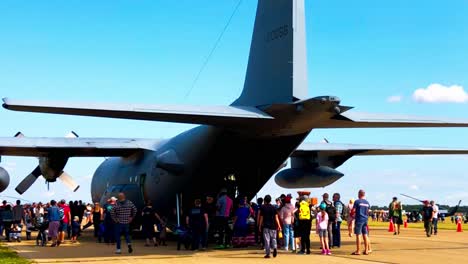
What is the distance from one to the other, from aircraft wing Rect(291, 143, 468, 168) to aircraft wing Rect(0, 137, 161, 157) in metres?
5.30

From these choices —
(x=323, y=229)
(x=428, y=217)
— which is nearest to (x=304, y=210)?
(x=323, y=229)

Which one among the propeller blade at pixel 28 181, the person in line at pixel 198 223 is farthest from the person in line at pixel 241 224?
the propeller blade at pixel 28 181

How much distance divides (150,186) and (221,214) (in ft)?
13.9

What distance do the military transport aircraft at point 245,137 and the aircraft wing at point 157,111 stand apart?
0.06 feet

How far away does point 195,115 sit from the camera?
36.9ft

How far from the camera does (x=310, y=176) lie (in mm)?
19953

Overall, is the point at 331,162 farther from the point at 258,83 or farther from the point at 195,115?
the point at 195,115

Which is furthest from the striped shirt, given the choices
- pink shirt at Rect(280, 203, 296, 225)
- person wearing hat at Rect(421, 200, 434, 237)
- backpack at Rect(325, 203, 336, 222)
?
person wearing hat at Rect(421, 200, 434, 237)

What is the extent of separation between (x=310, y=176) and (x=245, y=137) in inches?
264

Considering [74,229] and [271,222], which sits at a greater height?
[271,222]

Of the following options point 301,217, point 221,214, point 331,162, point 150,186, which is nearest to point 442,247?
point 301,217

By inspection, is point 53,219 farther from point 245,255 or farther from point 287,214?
point 287,214

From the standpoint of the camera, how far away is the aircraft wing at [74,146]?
16.8 m

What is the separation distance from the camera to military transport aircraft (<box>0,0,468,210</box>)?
11.6 m
